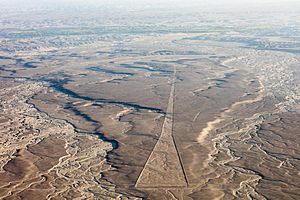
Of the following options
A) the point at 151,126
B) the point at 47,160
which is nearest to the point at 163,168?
the point at 47,160

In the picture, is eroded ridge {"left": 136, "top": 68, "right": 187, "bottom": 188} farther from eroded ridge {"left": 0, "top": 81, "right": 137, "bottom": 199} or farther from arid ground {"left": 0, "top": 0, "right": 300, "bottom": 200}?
eroded ridge {"left": 0, "top": 81, "right": 137, "bottom": 199}

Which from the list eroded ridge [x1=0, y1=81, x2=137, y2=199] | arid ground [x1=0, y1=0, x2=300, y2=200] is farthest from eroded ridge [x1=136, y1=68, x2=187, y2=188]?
eroded ridge [x1=0, y1=81, x2=137, y2=199]

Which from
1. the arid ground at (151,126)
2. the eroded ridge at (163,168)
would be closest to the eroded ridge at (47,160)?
the arid ground at (151,126)

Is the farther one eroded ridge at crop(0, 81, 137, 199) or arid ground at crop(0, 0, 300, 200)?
arid ground at crop(0, 0, 300, 200)

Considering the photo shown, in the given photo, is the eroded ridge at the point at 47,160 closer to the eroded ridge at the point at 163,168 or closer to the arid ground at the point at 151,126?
the arid ground at the point at 151,126

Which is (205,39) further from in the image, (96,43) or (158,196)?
(158,196)

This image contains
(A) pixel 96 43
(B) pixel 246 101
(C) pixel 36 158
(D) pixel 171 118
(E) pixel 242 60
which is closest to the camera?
(C) pixel 36 158

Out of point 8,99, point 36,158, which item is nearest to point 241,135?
point 36,158

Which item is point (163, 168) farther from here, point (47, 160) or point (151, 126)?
point (151, 126)
